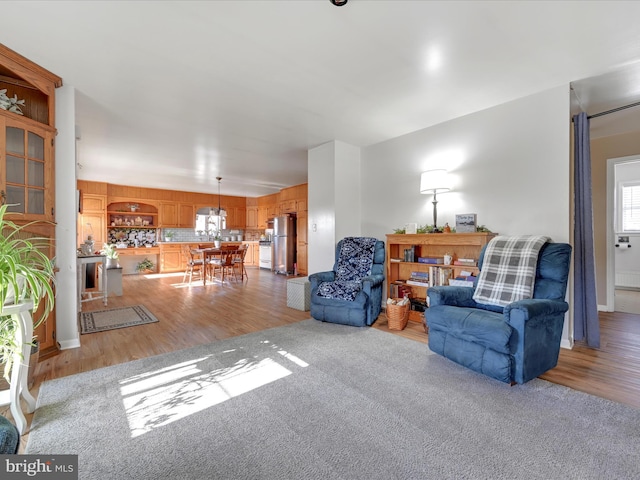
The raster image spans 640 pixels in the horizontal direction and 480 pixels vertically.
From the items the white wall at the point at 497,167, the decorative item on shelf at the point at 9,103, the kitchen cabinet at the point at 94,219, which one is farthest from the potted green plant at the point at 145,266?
the white wall at the point at 497,167

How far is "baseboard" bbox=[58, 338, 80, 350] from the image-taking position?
296cm

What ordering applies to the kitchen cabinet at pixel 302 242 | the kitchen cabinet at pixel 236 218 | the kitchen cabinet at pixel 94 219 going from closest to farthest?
the kitchen cabinet at pixel 94 219, the kitchen cabinet at pixel 302 242, the kitchen cabinet at pixel 236 218

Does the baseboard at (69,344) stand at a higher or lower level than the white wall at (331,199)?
lower

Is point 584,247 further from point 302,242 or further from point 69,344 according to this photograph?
point 302,242

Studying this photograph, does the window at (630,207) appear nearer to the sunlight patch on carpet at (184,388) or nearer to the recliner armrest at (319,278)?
the recliner armrest at (319,278)

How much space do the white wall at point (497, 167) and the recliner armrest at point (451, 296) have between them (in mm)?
1026

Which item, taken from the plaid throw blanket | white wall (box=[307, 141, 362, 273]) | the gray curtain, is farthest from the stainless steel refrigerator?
the gray curtain

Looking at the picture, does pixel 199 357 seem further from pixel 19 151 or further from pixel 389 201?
pixel 389 201

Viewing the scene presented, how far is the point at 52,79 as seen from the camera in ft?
9.16

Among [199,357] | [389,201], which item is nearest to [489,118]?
[389,201]

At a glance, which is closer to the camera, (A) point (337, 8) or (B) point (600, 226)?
(A) point (337, 8)

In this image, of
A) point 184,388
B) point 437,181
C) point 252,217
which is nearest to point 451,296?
point 437,181

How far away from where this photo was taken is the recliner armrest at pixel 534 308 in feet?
7.06

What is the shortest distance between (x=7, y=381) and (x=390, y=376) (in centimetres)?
257
